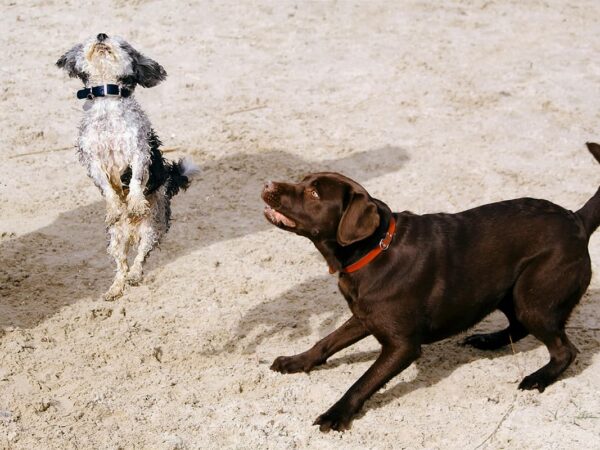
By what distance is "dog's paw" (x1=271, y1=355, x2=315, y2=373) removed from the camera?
20.0ft

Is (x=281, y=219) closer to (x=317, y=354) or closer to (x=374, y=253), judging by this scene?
(x=374, y=253)

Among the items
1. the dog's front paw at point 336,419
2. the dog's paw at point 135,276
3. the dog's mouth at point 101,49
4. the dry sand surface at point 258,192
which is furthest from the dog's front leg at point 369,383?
the dog's mouth at point 101,49

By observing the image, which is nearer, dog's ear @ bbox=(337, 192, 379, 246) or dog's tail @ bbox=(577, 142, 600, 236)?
dog's ear @ bbox=(337, 192, 379, 246)

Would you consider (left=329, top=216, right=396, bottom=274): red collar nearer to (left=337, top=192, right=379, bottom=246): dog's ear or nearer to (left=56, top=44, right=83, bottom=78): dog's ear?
(left=337, top=192, right=379, bottom=246): dog's ear

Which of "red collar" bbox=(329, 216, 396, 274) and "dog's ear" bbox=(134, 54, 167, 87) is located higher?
"dog's ear" bbox=(134, 54, 167, 87)

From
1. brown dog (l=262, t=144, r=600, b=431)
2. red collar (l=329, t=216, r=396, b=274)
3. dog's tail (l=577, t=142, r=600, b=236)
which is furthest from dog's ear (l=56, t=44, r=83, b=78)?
dog's tail (l=577, t=142, r=600, b=236)

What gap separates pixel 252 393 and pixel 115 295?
130cm

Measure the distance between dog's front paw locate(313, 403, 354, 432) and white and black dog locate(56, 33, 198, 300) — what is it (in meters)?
1.78

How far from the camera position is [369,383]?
18.2ft

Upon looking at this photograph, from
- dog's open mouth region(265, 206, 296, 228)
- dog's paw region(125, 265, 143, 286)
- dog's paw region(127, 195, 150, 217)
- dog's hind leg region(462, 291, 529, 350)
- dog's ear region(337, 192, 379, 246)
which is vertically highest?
dog's ear region(337, 192, 379, 246)

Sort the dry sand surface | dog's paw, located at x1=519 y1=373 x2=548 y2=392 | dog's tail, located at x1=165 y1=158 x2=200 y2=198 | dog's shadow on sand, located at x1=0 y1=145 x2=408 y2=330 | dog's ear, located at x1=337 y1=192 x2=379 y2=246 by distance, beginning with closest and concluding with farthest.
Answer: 1. dog's ear, located at x1=337 y1=192 x2=379 y2=246
2. the dry sand surface
3. dog's paw, located at x1=519 y1=373 x2=548 y2=392
4. dog's tail, located at x1=165 y1=158 x2=200 y2=198
5. dog's shadow on sand, located at x1=0 y1=145 x2=408 y2=330

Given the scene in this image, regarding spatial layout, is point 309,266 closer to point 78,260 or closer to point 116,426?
point 78,260

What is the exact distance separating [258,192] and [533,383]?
3838 millimetres

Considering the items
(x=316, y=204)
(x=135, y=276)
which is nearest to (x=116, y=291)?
(x=135, y=276)
